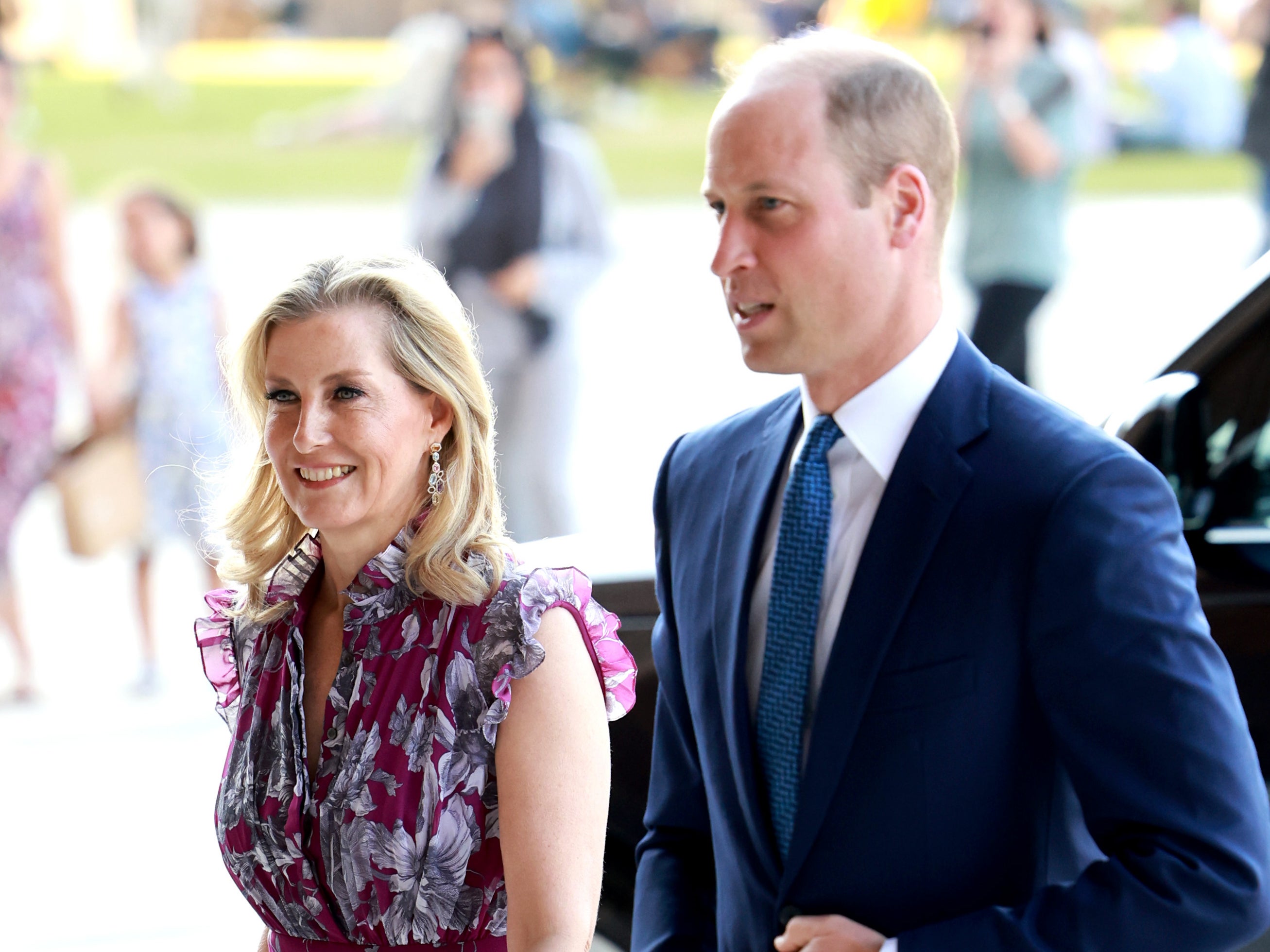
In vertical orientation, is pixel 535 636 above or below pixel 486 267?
below

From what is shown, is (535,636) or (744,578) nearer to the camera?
(744,578)

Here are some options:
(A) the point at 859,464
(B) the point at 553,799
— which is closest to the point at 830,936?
(B) the point at 553,799

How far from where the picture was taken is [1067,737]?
1555 mm

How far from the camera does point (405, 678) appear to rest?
2016 millimetres

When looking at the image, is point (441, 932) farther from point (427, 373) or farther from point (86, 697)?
point (86, 697)

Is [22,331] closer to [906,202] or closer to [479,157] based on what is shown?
A: [479,157]

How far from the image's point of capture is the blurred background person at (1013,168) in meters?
6.24

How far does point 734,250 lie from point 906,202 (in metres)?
0.20

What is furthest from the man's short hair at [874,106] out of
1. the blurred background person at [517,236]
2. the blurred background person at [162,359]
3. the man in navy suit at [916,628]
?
the blurred background person at [162,359]

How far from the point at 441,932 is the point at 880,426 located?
0.87m

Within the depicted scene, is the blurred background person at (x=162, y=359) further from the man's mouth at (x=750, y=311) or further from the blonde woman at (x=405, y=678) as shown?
the man's mouth at (x=750, y=311)

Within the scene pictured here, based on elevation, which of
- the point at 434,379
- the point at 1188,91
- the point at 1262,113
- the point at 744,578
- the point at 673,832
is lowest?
the point at 673,832

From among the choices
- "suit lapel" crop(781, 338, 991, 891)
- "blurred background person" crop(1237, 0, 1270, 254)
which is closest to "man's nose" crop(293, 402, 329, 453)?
"suit lapel" crop(781, 338, 991, 891)

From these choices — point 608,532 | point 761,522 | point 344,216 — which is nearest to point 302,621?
point 761,522
